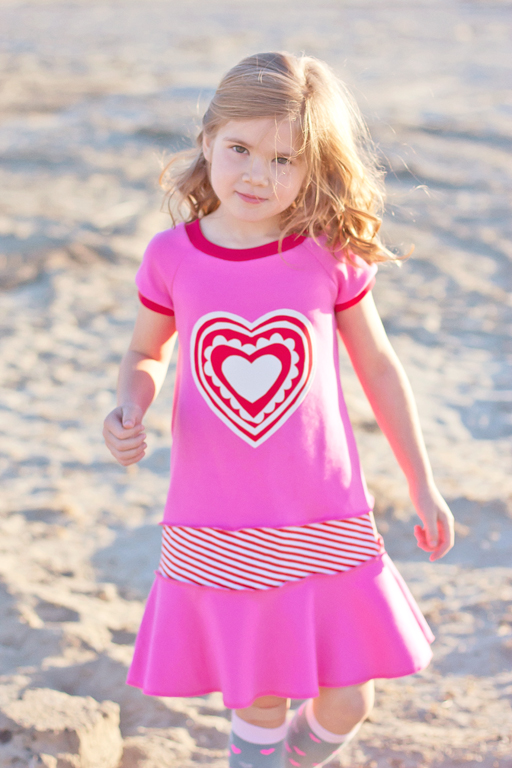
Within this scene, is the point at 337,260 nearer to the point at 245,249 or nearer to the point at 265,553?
the point at 245,249

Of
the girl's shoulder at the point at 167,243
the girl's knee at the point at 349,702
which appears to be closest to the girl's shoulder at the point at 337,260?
the girl's shoulder at the point at 167,243

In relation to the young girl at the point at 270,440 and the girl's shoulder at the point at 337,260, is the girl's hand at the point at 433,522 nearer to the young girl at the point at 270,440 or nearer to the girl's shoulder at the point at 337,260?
the young girl at the point at 270,440

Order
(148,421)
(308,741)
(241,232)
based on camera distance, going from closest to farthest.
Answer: (241,232) → (308,741) → (148,421)

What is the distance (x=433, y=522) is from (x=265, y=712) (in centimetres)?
50

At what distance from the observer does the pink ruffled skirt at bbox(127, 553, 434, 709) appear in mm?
1541

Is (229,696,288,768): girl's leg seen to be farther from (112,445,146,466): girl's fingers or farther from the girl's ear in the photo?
the girl's ear

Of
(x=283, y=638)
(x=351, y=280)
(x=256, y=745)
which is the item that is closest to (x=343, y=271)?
(x=351, y=280)

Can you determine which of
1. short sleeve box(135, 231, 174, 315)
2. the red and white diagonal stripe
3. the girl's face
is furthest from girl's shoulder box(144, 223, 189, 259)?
the red and white diagonal stripe

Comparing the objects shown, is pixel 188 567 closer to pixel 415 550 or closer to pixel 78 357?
pixel 415 550

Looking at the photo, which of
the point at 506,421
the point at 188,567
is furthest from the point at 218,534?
the point at 506,421

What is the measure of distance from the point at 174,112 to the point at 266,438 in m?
8.46

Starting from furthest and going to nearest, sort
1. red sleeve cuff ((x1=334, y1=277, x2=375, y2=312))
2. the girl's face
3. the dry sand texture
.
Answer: the dry sand texture, red sleeve cuff ((x1=334, y1=277, x2=375, y2=312)), the girl's face

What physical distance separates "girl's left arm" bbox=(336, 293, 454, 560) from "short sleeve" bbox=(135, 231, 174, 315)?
35 cm

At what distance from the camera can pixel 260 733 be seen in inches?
65.1
